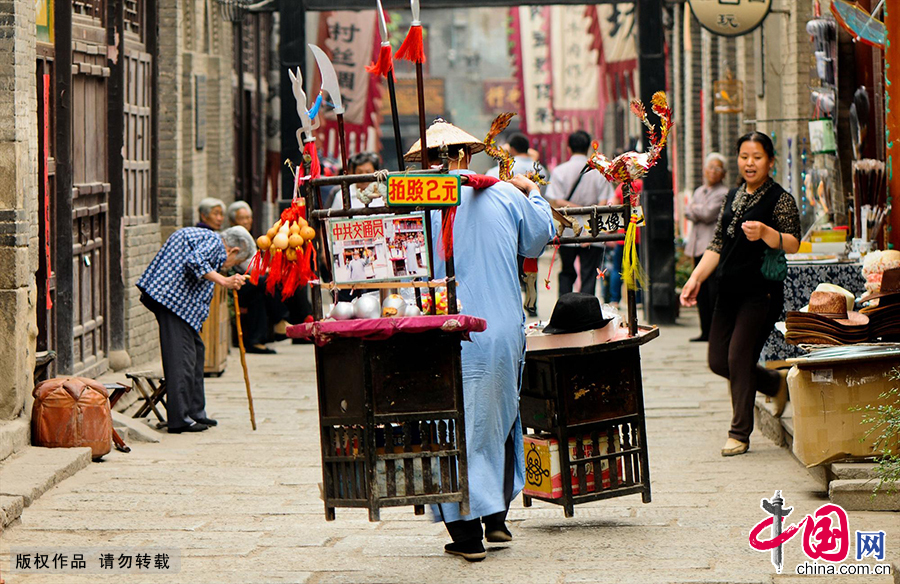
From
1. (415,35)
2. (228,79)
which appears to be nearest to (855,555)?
(415,35)

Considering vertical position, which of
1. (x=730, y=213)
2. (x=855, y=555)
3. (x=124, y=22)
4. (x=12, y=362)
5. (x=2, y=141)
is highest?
(x=124, y=22)

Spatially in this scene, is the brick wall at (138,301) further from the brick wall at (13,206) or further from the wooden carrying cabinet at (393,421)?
the wooden carrying cabinet at (393,421)

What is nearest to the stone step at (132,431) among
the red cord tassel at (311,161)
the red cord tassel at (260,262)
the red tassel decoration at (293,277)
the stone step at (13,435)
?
the stone step at (13,435)

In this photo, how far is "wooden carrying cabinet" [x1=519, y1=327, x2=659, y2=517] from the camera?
7.04 metres

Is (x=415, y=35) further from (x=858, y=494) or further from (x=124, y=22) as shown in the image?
(x=124, y=22)

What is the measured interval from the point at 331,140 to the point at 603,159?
1271 cm

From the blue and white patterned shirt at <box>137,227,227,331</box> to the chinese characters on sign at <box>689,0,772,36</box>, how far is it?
6180 mm

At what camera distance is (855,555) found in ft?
20.8

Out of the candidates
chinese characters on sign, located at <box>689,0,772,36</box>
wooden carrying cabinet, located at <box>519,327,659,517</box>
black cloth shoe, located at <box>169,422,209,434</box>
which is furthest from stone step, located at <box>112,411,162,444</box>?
chinese characters on sign, located at <box>689,0,772,36</box>

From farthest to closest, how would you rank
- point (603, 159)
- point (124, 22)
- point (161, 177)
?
point (161, 177), point (124, 22), point (603, 159)

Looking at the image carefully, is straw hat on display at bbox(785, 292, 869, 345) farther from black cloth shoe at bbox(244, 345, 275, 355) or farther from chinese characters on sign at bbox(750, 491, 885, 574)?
black cloth shoe at bbox(244, 345, 275, 355)

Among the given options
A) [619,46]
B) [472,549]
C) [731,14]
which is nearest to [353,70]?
[619,46]

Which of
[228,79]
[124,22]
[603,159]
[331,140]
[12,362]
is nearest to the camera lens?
[603,159]

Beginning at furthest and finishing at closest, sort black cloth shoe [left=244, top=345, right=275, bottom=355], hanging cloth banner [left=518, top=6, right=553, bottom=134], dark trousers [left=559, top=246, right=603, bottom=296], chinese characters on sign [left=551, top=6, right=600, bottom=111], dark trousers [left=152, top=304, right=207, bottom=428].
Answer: hanging cloth banner [left=518, top=6, right=553, bottom=134] → chinese characters on sign [left=551, top=6, right=600, bottom=111] → black cloth shoe [left=244, top=345, right=275, bottom=355] → dark trousers [left=559, top=246, right=603, bottom=296] → dark trousers [left=152, top=304, right=207, bottom=428]
